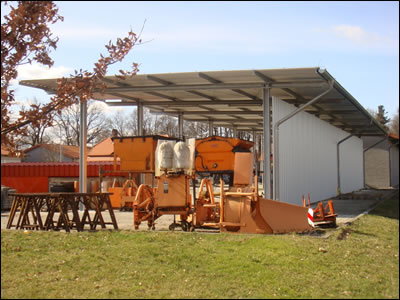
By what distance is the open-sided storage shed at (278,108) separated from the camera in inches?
653

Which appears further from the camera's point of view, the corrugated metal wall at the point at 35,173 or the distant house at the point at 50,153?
the distant house at the point at 50,153

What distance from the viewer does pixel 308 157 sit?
2278 cm

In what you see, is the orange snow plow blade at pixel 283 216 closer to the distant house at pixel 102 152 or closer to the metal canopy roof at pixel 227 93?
the metal canopy roof at pixel 227 93

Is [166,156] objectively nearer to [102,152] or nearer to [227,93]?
[227,93]

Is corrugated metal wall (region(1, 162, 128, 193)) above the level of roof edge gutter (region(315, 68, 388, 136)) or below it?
below

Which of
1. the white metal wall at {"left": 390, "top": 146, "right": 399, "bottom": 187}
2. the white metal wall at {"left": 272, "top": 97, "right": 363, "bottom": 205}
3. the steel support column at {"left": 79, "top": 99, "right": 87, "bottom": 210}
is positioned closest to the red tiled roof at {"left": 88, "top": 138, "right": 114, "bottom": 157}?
the white metal wall at {"left": 272, "top": 97, "right": 363, "bottom": 205}

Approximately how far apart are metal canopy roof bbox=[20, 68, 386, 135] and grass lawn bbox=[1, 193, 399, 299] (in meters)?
6.59

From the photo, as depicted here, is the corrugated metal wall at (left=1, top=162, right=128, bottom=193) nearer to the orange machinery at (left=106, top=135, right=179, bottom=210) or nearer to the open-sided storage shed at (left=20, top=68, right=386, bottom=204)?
the open-sided storage shed at (left=20, top=68, right=386, bottom=204)

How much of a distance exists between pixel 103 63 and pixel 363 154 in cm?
3762

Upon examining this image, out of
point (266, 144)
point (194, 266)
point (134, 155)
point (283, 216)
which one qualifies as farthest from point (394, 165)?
point (194, 266)

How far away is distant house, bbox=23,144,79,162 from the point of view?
188 ft

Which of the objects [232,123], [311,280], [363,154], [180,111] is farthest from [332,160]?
[311,280]

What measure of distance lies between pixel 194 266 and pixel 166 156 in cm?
473

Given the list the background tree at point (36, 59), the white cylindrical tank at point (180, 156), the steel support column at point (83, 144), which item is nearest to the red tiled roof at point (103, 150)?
the steel support column at point (83, 144)
